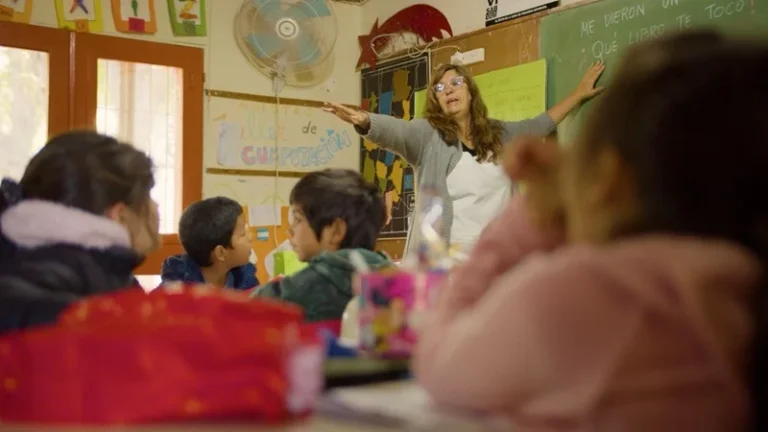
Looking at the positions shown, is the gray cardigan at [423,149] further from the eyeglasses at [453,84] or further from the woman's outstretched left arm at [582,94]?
the woman's outstretched left arm at [582,94]

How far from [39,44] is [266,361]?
13.1 ft

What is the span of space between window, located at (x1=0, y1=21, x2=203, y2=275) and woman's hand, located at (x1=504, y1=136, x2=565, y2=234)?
354cm

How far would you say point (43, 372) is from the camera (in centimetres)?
83

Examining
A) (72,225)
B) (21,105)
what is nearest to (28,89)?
(21,105)

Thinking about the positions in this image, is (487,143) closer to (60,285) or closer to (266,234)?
(266,234)

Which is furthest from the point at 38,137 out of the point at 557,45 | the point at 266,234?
the point at 557,45

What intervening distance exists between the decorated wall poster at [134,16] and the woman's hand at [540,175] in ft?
13.4

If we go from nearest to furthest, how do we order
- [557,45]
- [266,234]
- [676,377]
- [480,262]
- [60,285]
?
[676,377], [480,262], [60,285], [557,45], [266,234]

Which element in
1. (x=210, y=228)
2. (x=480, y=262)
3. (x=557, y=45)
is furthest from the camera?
(x=557, y=45)

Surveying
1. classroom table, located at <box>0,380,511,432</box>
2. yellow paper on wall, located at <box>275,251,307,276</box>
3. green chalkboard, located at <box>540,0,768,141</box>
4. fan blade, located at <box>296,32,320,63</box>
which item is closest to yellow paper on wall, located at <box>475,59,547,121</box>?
green chalkboard, located at <box>540,0,768,141</box>

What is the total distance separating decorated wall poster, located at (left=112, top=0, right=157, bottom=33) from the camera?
14.8ft

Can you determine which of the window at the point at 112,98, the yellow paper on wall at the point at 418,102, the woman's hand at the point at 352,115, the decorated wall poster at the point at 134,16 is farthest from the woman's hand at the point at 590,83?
the decorated wall poster at the point at 134,16

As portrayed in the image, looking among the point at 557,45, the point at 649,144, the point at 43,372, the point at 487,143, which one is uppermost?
the point at 557,45

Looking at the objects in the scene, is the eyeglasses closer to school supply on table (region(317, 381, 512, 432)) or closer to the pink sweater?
school supply on table (region(317, 381, 512, 432))
